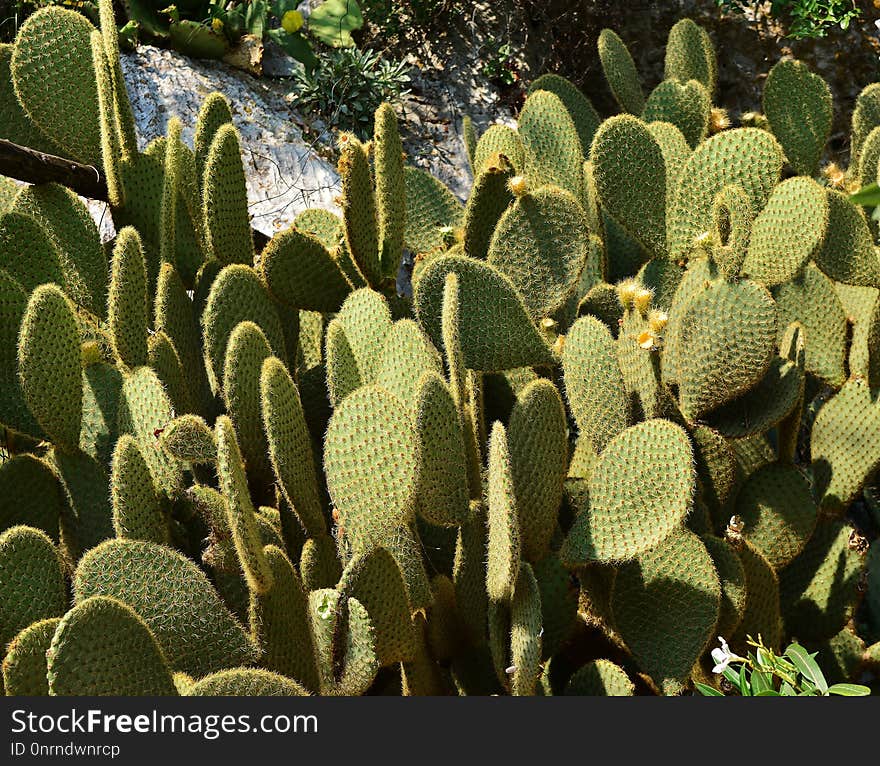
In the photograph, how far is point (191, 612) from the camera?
1.73 m

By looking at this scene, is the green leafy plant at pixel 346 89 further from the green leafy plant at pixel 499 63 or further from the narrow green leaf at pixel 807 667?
the narrow green leaf at pixel 807 667

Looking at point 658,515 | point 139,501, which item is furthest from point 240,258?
point 658,515

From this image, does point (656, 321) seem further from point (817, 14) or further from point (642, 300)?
point (817, 14)

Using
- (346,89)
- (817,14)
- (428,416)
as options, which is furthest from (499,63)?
(428,416)

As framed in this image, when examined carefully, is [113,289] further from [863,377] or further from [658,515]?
[863,377]

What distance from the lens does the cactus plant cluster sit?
69.0 inches

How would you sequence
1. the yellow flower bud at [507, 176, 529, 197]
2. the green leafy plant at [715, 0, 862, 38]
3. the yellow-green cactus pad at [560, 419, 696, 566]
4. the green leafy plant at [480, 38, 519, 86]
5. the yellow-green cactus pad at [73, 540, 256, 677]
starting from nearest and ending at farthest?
the yellow-green cactus pad at [73, 540, 256, 677] → the yellow-green cactus pad at [560, 419, 696, 566] → the yellow flower bud at [507, 176, 529, 197] → the green leafy plant at [715, 0, 862, 38] → the green leafy plant at [480, 38, 519, 86]

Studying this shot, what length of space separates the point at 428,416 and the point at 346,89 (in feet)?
9.50

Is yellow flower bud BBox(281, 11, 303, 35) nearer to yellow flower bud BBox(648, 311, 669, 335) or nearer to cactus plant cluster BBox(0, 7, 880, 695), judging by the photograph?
cactus plant cluster BBox(0, 7, 880, 695)

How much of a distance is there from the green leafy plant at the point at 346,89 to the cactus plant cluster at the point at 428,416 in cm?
161

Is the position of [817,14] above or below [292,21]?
above

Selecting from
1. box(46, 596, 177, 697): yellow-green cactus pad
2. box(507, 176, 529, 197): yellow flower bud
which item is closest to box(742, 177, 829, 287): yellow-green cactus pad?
box(507, 176, 529, 197): yellow flower bud

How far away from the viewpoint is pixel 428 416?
1815 mm

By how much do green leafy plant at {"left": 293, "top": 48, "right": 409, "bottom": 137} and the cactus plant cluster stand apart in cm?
161
